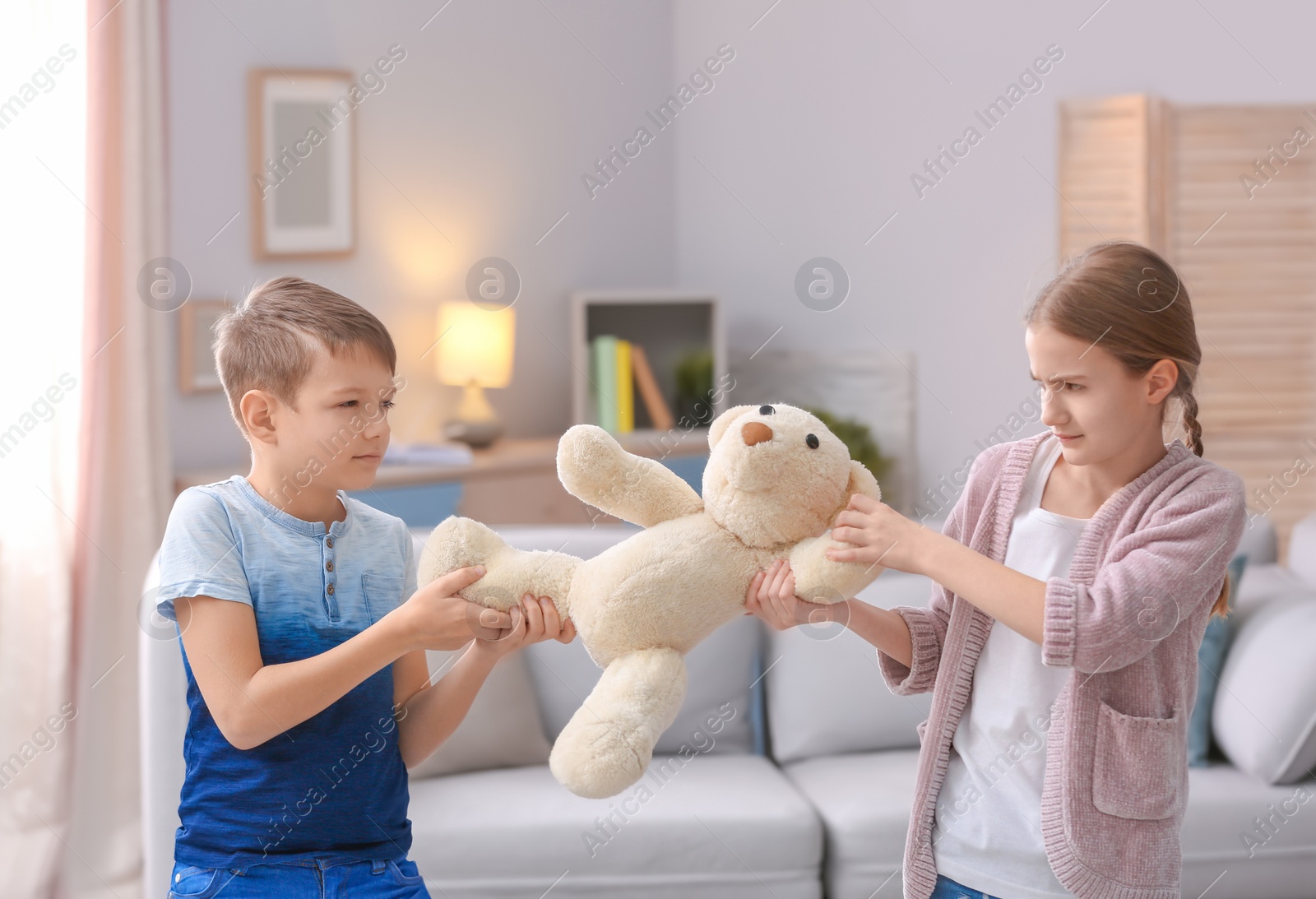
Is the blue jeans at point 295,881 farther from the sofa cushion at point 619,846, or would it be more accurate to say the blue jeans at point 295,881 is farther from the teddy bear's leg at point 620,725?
the sofa cushion at point 619,846

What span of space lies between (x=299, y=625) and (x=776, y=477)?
448mm

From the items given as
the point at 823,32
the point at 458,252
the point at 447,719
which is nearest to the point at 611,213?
the point at 458,252

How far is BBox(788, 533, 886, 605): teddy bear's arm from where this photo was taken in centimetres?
101

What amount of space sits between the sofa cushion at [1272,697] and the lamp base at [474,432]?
2.12 meters

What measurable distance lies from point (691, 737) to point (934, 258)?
1.88m

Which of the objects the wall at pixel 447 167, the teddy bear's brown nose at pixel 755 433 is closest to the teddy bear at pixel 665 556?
the teddy bear's brown nose at pixel 755 433

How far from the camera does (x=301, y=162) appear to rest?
322 centimetres

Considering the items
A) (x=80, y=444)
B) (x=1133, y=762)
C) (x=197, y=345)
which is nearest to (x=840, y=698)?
(x=1133, y=762)

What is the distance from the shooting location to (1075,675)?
1.07 m

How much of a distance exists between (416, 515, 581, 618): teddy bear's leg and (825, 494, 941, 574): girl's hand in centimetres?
25

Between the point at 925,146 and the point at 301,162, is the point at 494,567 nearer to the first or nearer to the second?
the point at 301,162

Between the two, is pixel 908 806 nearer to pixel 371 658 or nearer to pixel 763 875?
pixel 763 875

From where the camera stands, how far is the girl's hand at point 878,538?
1012 mm

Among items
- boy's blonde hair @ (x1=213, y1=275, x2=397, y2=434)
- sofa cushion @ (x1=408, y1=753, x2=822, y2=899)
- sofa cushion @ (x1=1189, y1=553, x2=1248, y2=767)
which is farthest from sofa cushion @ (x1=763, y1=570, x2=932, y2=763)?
boy's blonde hair @ (x1=213, y1=275, x2=397, y2=434)
